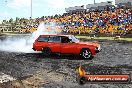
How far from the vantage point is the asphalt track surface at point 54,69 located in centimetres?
1177

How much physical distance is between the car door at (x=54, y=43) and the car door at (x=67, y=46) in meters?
0.30

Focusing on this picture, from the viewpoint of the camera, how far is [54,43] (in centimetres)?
1898

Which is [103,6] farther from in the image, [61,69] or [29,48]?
[61,69]

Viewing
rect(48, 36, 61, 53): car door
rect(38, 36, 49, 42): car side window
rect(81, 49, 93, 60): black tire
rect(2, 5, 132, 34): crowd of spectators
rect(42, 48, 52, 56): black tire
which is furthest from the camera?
rect(2, 5, 132, 34): crowd of spectators

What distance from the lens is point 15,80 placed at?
492 inches

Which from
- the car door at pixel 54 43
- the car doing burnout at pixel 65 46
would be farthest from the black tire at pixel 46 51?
the car door at pixel 54 43

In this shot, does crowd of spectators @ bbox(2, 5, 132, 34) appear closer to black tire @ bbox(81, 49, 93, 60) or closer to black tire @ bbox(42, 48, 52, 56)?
black tire @ bbox(81, 49, 93, 60)

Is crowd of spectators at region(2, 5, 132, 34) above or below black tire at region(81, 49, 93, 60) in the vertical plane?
above

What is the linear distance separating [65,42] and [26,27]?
42729mm

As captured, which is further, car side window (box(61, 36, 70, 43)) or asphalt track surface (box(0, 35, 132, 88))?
car side window (box(61, 36, 70, 43))

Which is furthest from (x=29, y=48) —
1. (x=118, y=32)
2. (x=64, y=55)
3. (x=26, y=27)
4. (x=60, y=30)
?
(x=26, y=27)

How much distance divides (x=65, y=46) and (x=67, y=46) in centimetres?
15

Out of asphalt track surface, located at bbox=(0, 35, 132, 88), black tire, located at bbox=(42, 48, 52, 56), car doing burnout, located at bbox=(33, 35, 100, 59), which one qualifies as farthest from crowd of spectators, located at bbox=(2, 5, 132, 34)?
asphalt track surface, located at bbox=(0, 35, 132, 88)

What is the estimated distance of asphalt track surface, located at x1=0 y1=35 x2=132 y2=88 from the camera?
11773 mm
